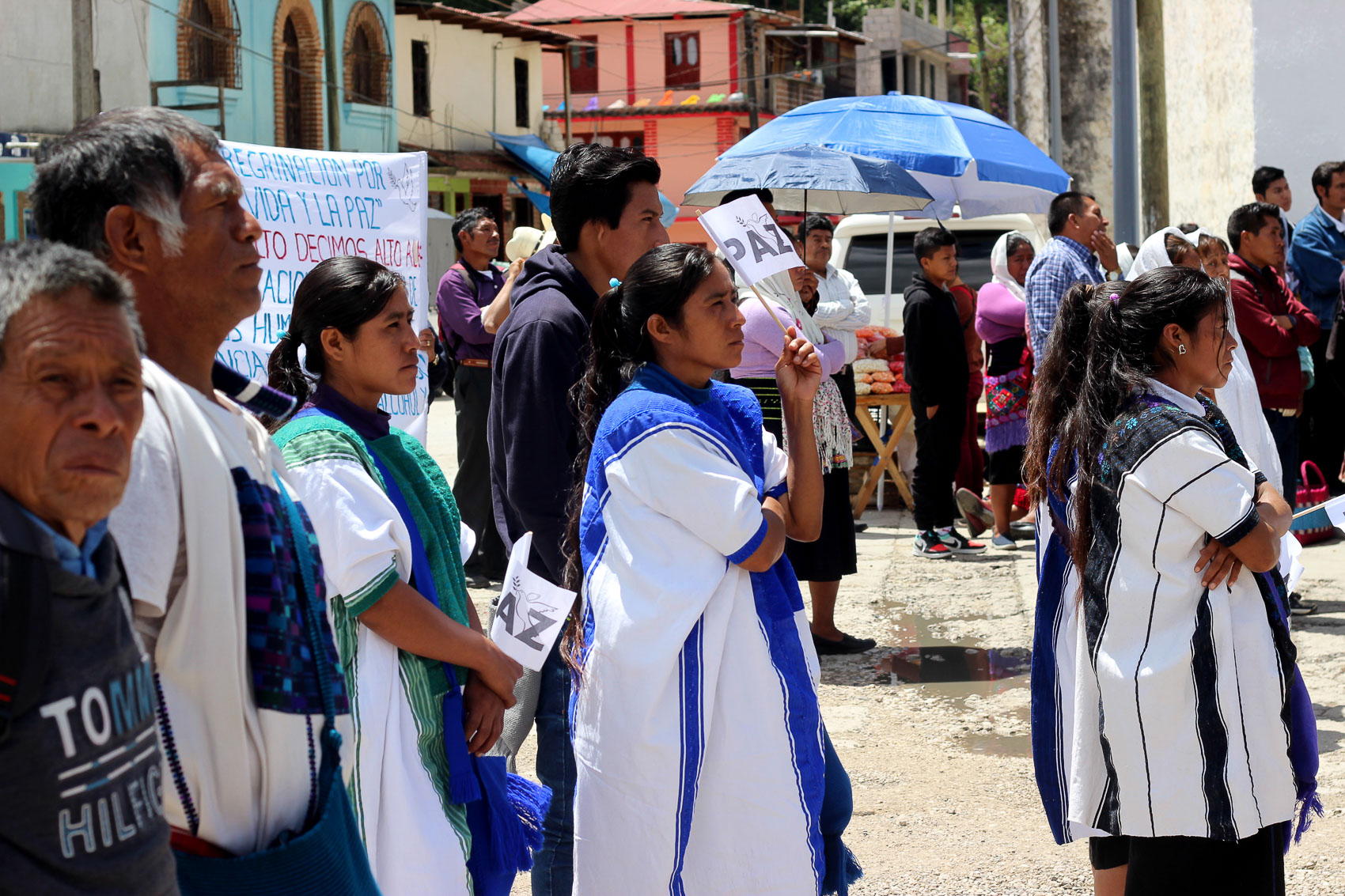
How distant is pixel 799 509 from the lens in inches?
117

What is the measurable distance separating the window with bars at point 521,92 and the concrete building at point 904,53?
17.3 metres

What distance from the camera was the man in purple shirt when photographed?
7.93 metres

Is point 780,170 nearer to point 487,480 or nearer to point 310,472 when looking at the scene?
point 487,480

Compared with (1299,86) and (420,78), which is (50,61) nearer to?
(420,78)

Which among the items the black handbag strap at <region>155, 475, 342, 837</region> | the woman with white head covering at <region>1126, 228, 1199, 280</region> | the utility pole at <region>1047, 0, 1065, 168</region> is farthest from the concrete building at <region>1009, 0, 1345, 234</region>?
the black handbag strap at <region>155, 475, 342, 837</region>

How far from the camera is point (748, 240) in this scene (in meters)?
3.53

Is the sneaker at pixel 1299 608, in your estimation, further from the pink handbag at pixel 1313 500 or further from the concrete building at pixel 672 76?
the concrete building at pixel 672 76

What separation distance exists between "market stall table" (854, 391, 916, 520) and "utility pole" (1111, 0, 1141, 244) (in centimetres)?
218

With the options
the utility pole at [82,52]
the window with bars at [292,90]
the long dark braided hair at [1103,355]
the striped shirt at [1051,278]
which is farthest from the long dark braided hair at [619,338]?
the window with bars at [292,90]

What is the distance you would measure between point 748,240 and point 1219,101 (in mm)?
10128

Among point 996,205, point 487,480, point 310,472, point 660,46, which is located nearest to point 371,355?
point 310,472

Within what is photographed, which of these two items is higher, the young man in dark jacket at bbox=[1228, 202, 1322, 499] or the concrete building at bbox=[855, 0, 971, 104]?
the concrete building at bbox=[855, 0, 971, 104]

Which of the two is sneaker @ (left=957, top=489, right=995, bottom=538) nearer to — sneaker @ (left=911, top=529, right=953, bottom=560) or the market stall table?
the market stall table

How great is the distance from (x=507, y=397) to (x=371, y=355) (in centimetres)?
47
